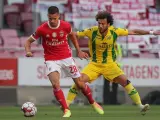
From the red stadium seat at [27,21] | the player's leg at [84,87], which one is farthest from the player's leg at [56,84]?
the red stadium seat at [27,21]

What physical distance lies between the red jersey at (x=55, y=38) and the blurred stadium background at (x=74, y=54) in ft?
22.9

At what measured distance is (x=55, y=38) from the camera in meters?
16.7

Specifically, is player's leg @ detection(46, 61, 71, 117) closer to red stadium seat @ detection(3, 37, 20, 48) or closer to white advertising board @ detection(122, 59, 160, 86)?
white advertising board @ detection(122, 59, 160, 86)

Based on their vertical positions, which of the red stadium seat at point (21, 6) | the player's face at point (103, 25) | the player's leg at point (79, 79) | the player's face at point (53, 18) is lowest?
the player's leg at point (79, 79)

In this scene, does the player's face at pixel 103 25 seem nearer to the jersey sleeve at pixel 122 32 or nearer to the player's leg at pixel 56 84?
the jersey sleeve at pixel 122 32

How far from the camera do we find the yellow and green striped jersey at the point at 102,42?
18141 mm

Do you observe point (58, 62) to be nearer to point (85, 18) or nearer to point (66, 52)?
point (66, 52)

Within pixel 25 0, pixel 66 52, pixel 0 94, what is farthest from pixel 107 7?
pixel 66 52

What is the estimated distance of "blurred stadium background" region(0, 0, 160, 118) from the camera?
23.8m

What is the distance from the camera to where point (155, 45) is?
25.8 m

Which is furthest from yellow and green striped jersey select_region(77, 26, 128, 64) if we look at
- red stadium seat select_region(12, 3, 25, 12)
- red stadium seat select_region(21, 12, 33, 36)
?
red stadium seat select_region(12, 3, 25, 12)

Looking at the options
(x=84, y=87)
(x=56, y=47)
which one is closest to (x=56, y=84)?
(x=56, y=47)

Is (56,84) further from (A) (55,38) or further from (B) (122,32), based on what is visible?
(B) (122,32)

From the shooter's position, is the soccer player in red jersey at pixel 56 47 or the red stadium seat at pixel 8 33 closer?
the soccer player in red jersey at pixel 56 47
